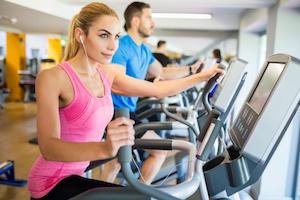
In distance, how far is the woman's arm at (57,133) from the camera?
906 mm

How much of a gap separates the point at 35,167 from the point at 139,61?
1.53 m

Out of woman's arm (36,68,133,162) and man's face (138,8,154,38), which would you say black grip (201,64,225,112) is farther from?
man's face (138,8,154,38)

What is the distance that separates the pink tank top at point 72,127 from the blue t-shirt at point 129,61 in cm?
108

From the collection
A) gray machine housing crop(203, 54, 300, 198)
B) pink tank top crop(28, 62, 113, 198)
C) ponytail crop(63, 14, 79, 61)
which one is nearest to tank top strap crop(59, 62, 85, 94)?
pink tank top crop(28, 62, 113, 198)

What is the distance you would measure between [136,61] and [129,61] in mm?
92

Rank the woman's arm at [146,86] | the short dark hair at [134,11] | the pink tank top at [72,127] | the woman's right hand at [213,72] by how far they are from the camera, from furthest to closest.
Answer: the short dark hair at [134,11] < the woman's arm at [146,86] < the woman's right hand at [213,72] < the pink tank top at [72,127]

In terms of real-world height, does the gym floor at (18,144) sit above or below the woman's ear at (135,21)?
below

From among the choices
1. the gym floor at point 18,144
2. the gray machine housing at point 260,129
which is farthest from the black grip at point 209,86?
the gym floor at point 18,144

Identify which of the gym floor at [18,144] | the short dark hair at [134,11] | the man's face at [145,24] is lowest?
the gym floor at [18,144]

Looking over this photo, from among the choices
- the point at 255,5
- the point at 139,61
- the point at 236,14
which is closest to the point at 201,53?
the point at 236,14

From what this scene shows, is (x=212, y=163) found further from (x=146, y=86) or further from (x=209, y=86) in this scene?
(x=146, y=86)

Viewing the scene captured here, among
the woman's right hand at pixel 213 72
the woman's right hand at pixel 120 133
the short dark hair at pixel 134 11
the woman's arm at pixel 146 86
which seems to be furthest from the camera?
the short dark hair at pixel 134 11

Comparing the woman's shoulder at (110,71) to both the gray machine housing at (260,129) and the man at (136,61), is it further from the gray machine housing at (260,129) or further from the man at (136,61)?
the gray machine housing at (260,129)

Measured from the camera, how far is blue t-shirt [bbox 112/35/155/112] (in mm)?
2551
